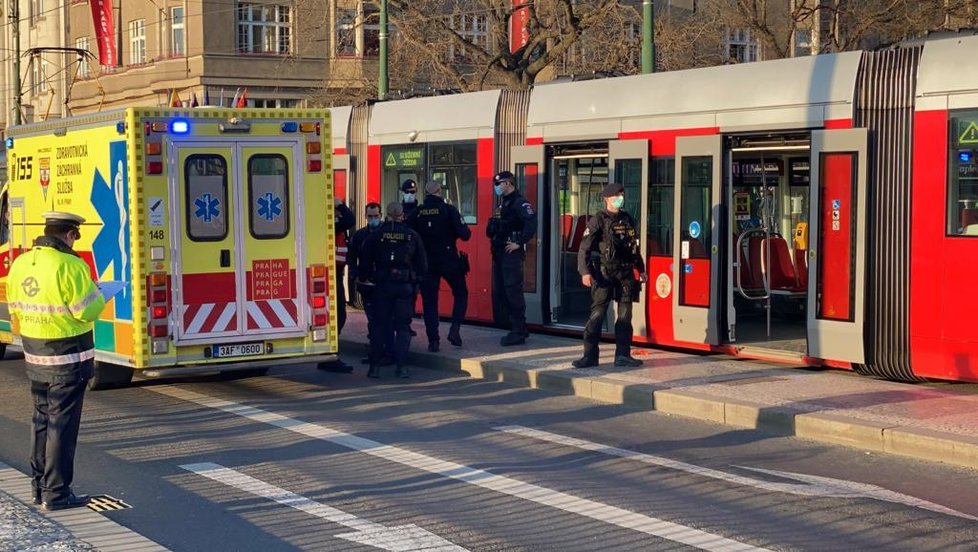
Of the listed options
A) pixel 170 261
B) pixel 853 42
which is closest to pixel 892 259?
pixel 170 261

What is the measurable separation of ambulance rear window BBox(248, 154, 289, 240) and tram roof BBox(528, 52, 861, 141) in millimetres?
4310

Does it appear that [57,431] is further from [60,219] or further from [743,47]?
[743,47]

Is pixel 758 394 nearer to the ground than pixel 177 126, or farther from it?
nearer to the ground

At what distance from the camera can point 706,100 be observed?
13906 mm

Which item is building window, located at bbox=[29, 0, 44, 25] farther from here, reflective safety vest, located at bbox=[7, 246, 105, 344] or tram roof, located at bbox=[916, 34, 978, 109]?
reflective safety vest, located at bbox=[7, 246, 105, 344]

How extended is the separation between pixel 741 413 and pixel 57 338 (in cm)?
565

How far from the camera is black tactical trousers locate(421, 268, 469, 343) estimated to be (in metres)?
15.1

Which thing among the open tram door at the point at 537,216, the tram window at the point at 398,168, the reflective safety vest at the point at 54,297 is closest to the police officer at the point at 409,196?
the open tram door at the point at 537,216

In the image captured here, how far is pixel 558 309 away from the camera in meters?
16.3

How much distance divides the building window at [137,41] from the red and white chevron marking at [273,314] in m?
34.7

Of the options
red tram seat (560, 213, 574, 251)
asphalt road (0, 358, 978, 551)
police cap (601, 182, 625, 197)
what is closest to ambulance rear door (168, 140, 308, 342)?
asphalt road (0, 358, 978, 551)

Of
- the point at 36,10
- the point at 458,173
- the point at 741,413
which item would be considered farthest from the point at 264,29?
the point at 741,413

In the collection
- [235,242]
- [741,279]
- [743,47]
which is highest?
[743,47]

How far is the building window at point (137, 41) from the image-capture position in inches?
1778
